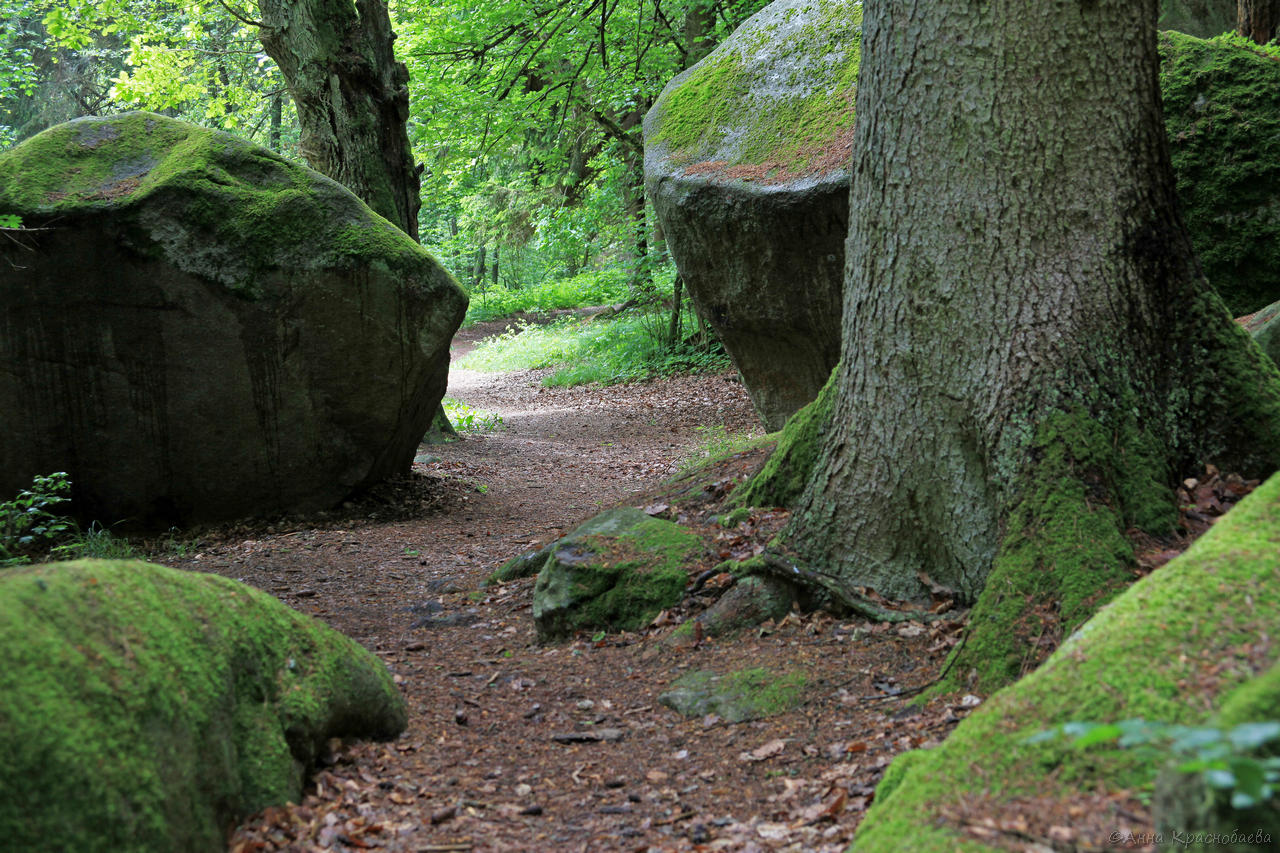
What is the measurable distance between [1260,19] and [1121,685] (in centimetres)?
849

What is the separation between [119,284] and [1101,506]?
6.75 m

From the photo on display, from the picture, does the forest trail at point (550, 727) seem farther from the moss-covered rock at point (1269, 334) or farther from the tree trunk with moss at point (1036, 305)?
the moss-covered rock at point (1269, 334)

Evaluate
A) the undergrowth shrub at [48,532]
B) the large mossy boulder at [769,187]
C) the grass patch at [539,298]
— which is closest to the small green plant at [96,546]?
the undergrowth shrub at [48,532]

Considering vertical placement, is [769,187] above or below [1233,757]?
above

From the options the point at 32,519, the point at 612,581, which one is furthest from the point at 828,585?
the point at 32,519

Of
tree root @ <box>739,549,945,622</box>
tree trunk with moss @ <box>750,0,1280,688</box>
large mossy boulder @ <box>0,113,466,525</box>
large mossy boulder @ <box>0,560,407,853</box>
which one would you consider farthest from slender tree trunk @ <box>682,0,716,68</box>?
large mossy boulder @ <box>0,560,407,853</box>

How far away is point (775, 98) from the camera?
7.94m

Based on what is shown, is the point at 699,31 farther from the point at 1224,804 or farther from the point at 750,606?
the point at 1224,804

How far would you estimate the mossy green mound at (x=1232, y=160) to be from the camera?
5.98 m

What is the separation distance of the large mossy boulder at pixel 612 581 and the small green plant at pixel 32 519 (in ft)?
11.1

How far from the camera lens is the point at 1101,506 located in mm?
3492

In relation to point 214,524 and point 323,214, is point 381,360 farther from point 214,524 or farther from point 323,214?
point 214,524

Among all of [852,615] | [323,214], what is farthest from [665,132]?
[852,615]

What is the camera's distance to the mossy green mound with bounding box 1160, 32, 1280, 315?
5984 mm
